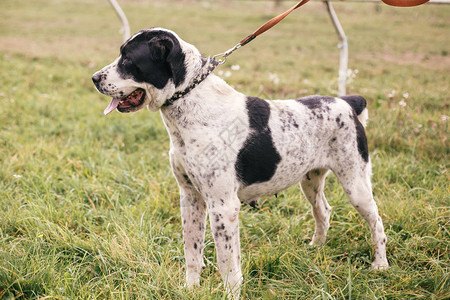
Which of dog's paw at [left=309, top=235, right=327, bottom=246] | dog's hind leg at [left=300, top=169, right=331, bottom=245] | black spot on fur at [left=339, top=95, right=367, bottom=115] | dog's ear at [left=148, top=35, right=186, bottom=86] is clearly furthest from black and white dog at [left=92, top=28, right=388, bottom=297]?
dog's paw at [left=309, top=235, right=327, bottom=246]

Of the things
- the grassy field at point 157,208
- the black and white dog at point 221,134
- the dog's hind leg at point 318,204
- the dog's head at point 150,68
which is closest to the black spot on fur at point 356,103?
the black and white dog at point 221,134

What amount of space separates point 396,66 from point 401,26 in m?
6.31

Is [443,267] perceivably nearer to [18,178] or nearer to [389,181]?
[389,181]

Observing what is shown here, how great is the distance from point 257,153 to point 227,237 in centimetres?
56

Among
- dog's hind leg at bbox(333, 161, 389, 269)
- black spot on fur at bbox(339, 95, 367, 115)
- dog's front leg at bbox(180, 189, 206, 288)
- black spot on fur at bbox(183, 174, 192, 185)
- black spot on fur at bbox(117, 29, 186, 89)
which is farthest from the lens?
black spot on fur at bbox(339, 95, 367, 115)

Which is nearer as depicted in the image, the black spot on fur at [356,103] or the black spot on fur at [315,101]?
the black spot on fur at [315,101]

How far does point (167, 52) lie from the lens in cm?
224

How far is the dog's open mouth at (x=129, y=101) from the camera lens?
234cm

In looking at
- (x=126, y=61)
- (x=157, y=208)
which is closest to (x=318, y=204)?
(x=157, y=208)

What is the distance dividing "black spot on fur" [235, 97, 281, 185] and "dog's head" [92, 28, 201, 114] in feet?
1.71

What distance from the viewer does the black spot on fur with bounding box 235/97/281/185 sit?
240 cm

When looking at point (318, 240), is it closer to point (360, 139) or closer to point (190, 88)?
point (360, 139)

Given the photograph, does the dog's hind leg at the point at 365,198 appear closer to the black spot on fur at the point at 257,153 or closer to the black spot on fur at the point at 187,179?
the black spot on fur at the point at 257,153

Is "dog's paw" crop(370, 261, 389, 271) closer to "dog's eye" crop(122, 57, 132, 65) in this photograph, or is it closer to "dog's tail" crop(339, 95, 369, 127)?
"dog's tail" crop(339, 95, 369, 127)
